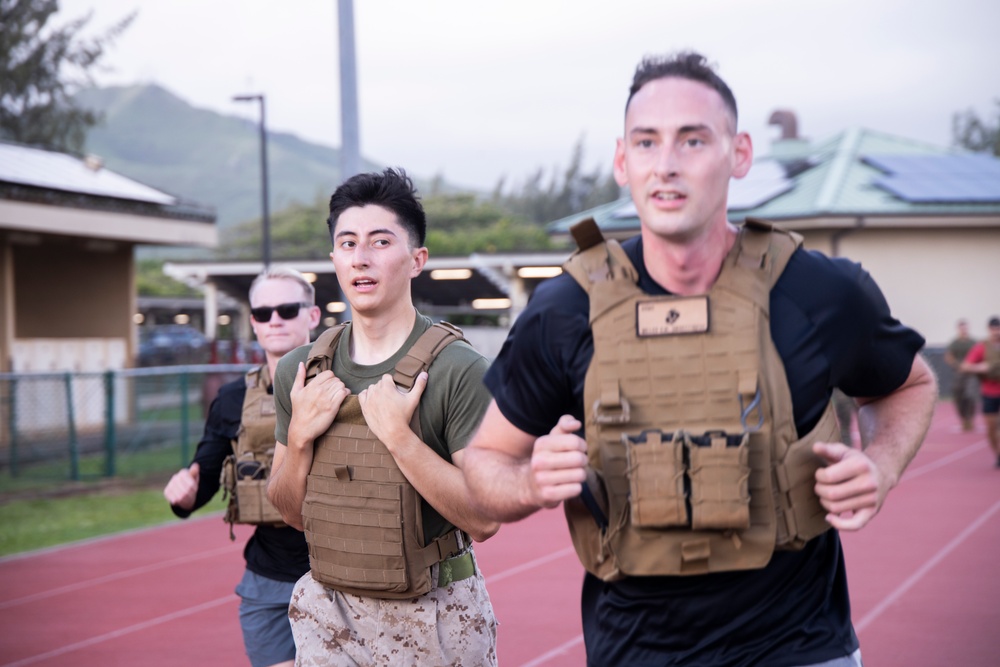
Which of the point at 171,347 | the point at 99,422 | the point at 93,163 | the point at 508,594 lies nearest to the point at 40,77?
the point at 171,347

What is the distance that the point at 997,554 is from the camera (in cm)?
1082

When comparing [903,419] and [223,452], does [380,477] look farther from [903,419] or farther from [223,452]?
[223,452]

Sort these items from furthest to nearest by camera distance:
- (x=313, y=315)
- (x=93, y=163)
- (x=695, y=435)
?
(x=93, y=163), (x=313, y=315), (x=695, y=435)

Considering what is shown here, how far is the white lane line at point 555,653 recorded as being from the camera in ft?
24.5

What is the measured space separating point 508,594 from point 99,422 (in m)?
10.7

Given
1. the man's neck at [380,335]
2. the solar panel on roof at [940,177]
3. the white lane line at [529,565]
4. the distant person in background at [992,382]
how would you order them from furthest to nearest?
1. the solar panel on roof at [940,177]
2. the distant person in background at [992,382]
3. the white lane line at [529,565]
4. the man's neck at [380,335]

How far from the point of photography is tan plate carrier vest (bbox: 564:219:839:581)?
2.48 metres

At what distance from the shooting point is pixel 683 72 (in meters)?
2.67

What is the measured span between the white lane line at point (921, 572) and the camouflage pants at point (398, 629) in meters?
5.01

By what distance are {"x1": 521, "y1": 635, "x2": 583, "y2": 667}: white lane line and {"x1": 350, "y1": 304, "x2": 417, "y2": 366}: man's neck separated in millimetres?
4056

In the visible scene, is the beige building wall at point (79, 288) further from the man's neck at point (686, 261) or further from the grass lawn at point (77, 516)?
the man's neck at point (686, 261)

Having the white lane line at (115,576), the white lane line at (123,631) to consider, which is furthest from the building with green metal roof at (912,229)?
the white lane line at (123,631)

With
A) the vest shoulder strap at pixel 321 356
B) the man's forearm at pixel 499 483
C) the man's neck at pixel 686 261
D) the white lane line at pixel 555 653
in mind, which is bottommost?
the white lane line at pixel 555 653

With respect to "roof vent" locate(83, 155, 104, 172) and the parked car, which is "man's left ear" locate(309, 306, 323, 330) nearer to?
"roof vent" locate(83, 155, 104, 172)
